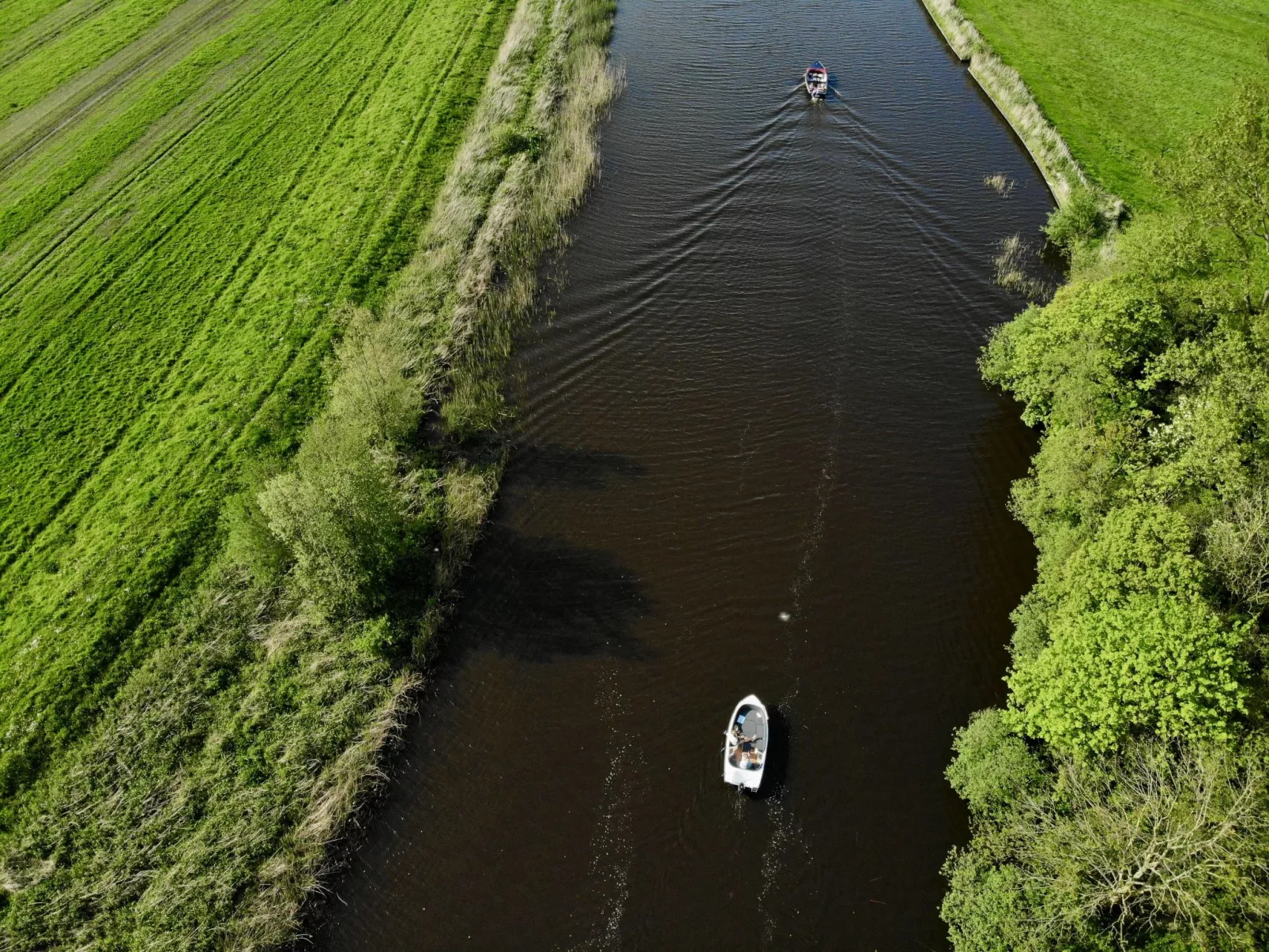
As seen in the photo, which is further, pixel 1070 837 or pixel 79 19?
pixel 79 19

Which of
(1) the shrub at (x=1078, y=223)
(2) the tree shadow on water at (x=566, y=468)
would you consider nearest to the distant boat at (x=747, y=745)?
(2) the tree shadow on water at (x=566, y=468)

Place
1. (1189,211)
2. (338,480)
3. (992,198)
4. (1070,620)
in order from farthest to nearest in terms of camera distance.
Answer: (992,198) → (1189,211) → (338,480) → (1070,620)

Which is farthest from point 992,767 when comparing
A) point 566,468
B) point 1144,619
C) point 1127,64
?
point 1127,64

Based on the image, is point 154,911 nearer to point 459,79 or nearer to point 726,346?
point 726,346

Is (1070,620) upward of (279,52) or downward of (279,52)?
downward

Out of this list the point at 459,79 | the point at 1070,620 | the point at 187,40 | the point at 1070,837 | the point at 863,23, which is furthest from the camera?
the point at 863,23

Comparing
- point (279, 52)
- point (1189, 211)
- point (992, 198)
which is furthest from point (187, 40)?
point (1189, 211)

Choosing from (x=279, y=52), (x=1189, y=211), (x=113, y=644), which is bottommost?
(x=113, y=644)
